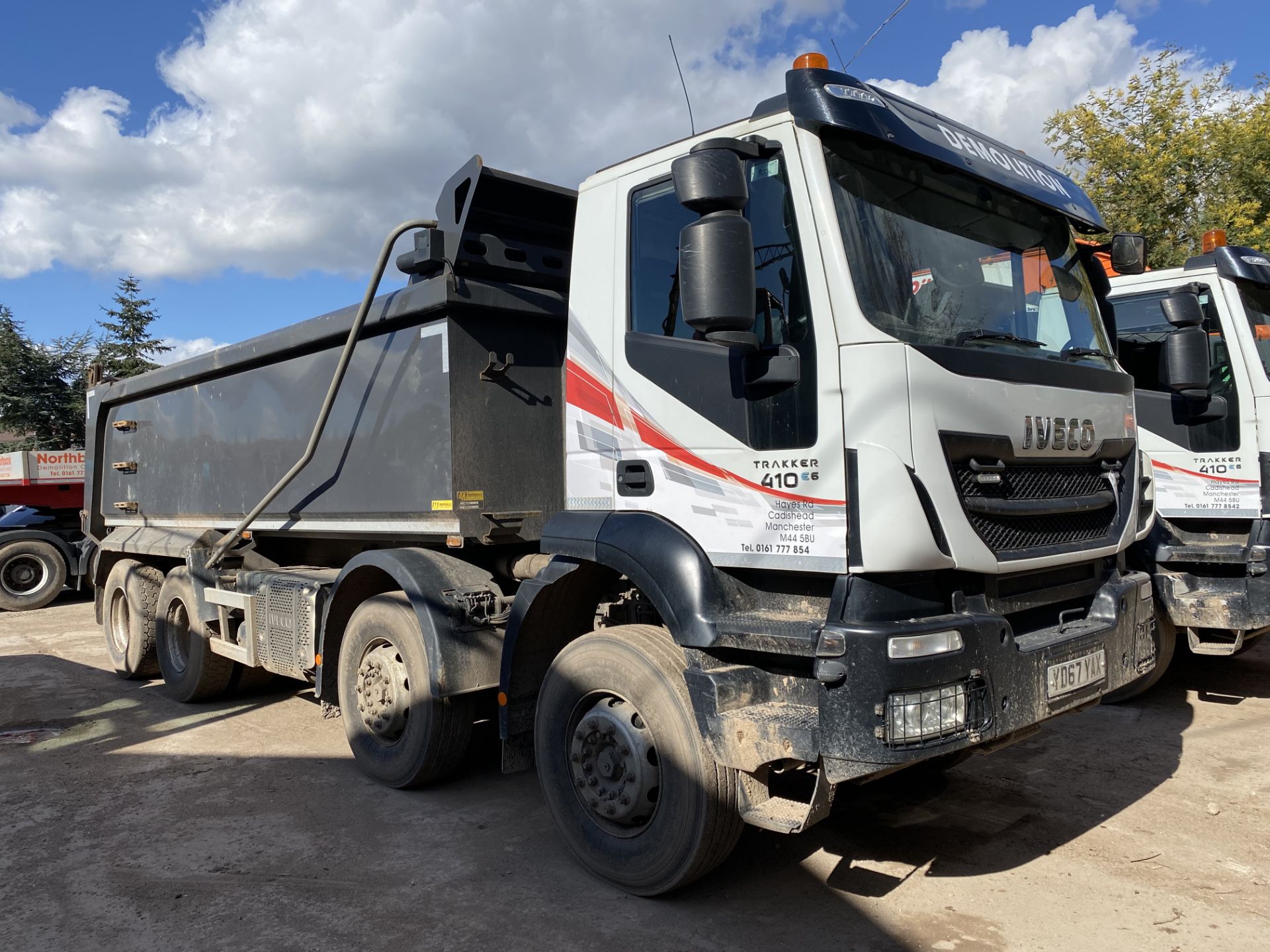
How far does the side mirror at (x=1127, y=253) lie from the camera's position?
4.62m

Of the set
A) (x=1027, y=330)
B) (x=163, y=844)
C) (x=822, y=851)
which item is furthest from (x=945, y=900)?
(x=163, y=844)

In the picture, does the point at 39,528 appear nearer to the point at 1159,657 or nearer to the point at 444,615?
the point at 444,615

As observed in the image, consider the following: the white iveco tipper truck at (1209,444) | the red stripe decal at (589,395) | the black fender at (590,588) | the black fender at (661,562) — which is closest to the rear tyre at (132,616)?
the black fender at (590,588)

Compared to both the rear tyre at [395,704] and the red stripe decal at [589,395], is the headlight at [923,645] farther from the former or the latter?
the rear tyre at [395,704]

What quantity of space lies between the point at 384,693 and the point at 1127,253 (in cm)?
441

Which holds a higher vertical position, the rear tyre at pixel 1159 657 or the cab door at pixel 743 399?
the cab door at pixel 743 399

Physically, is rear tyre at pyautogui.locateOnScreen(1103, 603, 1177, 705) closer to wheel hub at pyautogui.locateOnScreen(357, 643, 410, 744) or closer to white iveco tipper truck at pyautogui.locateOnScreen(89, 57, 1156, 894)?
white iveco tipper truck at pyautogui.locateOnScreen(89, 57, 1156, 894)

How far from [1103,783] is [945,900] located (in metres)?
1.79

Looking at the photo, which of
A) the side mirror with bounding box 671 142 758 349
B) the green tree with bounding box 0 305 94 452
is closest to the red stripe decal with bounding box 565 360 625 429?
the side mirror with bounding box 671 142 758 349

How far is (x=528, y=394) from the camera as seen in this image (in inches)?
191

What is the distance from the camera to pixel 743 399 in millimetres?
3365

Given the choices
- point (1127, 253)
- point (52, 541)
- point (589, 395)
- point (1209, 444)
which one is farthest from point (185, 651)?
point (52, 541)

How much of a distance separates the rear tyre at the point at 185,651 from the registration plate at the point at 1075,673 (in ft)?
19.0

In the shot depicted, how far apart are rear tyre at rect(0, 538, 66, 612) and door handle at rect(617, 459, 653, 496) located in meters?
13.2
